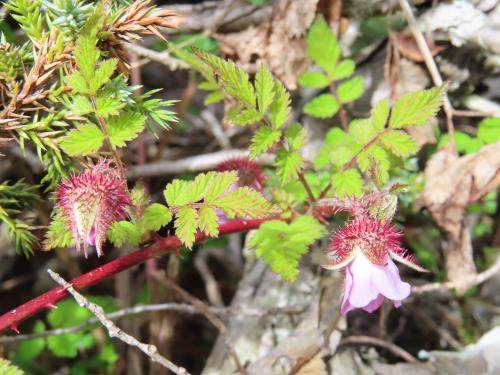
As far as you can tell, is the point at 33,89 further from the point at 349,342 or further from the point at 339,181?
the point at 349,342

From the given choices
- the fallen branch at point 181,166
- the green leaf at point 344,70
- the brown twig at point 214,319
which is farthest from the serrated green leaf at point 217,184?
the fallen branch at point 181,166

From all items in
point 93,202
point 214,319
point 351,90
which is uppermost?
point 93,202

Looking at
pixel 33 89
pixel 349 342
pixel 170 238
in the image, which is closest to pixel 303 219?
pixel 170 238

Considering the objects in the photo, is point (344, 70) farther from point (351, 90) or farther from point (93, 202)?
point (93, 202)

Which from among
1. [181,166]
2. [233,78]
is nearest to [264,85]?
[233,78]

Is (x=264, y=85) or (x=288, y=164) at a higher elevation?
(x=264, y=85)

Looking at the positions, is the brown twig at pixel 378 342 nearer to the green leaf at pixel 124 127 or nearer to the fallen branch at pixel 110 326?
the fallen branch at pixel 110 326

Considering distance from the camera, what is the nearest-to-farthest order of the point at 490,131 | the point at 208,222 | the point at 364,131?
the point at 208,222, the point at 364,131, the point at 490,131
